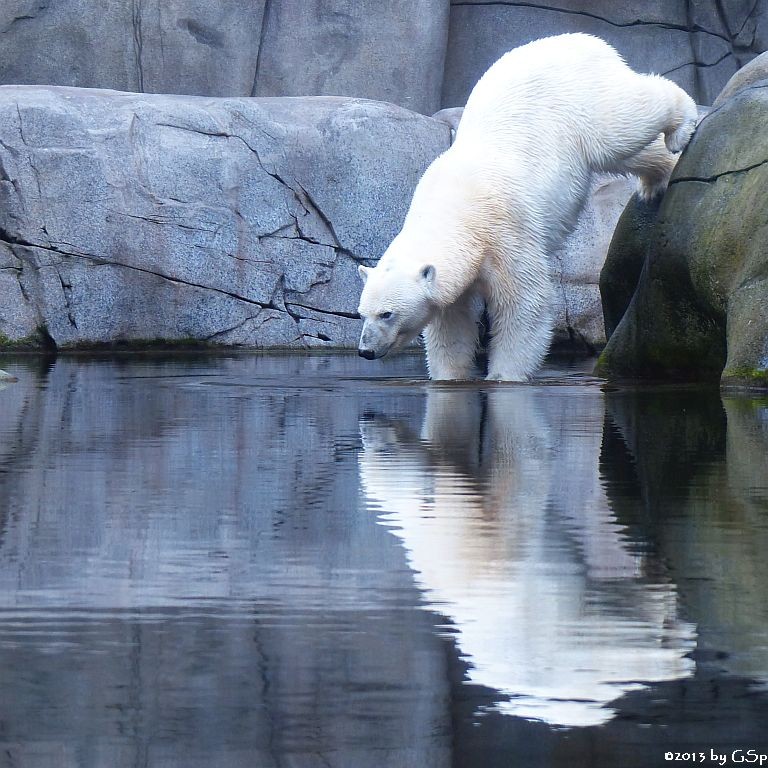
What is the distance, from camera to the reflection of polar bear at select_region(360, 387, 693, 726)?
190 cm

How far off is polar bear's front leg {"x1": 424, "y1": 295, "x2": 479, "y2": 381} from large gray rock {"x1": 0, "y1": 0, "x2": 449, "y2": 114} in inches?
285

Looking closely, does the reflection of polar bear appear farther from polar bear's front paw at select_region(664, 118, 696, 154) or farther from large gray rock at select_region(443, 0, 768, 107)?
large gray rock at select_region(443, 0, 768, 107)

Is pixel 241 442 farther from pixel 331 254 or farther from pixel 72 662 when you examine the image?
pixel 331 254

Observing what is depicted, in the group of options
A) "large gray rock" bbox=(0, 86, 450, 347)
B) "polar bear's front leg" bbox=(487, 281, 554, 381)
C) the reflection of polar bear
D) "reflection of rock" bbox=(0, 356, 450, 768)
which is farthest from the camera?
"large gray rock" bbox=(0, 86, 450, 347)

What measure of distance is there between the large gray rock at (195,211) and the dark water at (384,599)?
6876mm

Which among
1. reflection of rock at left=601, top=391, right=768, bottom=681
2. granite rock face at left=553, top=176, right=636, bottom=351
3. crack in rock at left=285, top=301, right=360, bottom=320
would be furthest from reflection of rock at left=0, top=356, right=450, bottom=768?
granite rock face at left=553, top=176, right=636, bottom=351

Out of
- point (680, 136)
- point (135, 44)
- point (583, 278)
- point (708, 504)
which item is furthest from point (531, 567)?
point (135, 44)

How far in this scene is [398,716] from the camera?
1.74 m

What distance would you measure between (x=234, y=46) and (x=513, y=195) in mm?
7430

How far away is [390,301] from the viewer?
7250 millimetres

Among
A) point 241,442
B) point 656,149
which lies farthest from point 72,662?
point 656,149

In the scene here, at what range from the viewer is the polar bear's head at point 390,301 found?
7.25 meters

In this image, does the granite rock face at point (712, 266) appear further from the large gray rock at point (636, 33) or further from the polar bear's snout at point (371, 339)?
the large gray rock at point (636, 33)

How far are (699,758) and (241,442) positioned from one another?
3.33 metres
